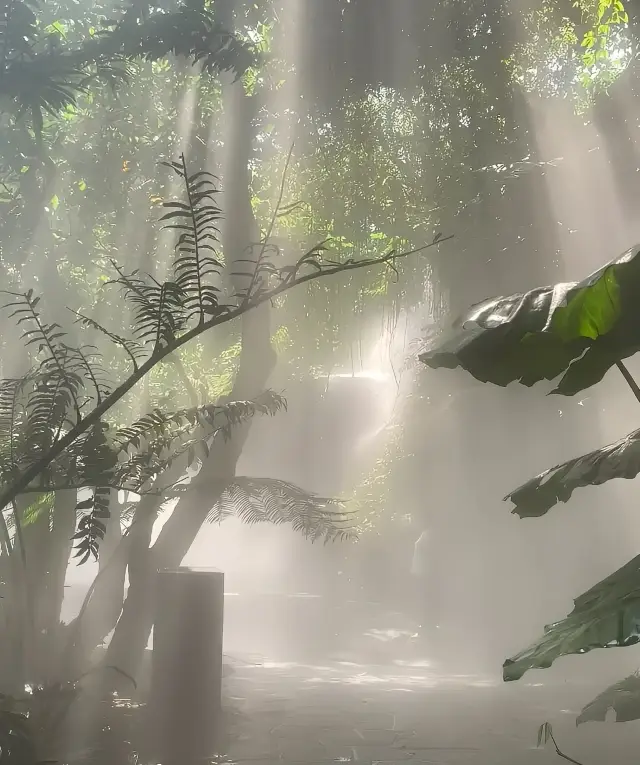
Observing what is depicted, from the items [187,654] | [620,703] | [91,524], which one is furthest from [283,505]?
[620,703]

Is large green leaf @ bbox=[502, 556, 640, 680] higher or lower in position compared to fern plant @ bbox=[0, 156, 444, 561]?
lower

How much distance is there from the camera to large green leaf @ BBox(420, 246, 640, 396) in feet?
2.46

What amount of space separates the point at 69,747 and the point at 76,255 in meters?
2.28

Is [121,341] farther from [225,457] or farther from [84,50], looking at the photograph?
[225,457]

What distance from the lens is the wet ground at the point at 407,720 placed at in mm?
2078

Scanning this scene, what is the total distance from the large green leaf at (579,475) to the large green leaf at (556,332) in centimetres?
20

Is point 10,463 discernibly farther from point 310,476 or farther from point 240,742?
point 310,476

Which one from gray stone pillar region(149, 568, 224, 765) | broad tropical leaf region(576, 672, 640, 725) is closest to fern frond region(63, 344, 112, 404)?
gray stone pillar region(149, 568, 224, 765)

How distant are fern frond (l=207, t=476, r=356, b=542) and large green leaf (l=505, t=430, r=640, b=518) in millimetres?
1577

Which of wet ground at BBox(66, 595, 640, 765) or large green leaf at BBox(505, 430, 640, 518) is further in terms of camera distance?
wet ground at BBox(66, 595, 640, 765)

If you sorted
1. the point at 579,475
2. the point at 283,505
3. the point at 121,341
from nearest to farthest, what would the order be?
1. the point at 579,475
2. the point at 121,341
3. the point at 283,505

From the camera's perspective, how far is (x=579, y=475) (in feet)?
3.52

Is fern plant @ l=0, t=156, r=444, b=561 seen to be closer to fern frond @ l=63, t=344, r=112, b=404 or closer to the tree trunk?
fern frond @ l=63, t=344, r=112, b=404

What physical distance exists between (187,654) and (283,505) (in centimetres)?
69
